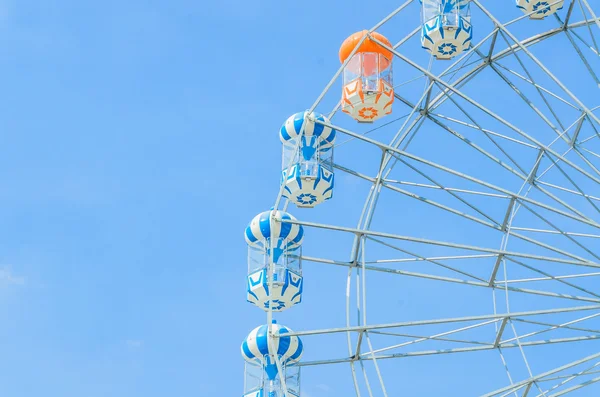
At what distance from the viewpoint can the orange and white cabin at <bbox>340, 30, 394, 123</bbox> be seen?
83.6 ft

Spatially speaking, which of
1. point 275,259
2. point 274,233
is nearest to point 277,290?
point 275,259

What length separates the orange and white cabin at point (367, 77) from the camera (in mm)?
25469

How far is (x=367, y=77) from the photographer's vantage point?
25.5 metres

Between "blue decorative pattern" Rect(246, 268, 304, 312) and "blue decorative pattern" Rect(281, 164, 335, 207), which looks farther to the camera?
"blue decorative pattern" Rect(281, 164, 335, 207)

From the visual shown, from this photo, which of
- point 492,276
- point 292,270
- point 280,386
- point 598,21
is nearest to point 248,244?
point 292,270

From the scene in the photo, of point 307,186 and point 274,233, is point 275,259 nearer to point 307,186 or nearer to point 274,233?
point 274,233

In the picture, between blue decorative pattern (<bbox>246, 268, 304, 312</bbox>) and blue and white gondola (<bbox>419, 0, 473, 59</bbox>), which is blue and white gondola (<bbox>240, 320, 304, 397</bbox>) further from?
blue and white gondola (<bbox>419, 0, 473, 59</bbox>)

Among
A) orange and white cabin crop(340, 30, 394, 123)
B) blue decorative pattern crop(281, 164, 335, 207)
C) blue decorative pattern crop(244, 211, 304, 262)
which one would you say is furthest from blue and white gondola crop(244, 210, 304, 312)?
orange and white cabin crop(340, 30, 394, 123)

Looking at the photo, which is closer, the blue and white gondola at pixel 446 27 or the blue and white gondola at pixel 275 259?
the blue and white gondola at pixel 275 259

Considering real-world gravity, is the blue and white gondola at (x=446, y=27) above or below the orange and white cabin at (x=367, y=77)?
above

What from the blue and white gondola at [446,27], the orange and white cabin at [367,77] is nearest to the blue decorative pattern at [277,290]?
the orange and white cabin at [367,77]

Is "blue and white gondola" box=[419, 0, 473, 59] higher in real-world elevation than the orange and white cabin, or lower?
higher

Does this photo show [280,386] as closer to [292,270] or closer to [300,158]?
[292,270]

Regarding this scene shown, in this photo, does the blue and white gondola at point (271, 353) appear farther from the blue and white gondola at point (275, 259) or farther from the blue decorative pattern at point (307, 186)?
the blue decorative pattern at point (307, 186)
